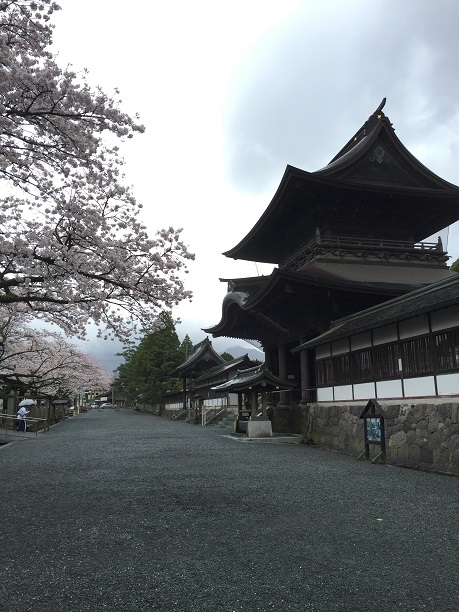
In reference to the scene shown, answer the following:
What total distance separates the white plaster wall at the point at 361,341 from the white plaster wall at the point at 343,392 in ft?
4.04

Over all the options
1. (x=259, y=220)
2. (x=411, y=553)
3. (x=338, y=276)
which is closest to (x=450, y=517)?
(x=411, y=553)

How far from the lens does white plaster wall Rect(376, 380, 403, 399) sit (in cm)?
1209

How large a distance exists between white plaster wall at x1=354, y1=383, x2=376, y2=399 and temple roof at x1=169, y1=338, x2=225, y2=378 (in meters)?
29.8

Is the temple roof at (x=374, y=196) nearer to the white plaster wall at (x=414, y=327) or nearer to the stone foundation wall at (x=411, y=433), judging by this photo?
the white plaster wall at (x=414, y=327)

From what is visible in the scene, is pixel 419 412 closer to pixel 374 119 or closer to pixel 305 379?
pixel 305 379

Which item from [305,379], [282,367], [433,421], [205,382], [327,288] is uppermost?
[327,288]

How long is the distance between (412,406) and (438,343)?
1.67 meters

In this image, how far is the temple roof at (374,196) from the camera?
17.0m

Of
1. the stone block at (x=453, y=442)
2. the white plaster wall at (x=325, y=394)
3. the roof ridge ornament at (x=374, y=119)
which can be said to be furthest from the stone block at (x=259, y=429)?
the roof ridge ornament at (x=374, y=119)

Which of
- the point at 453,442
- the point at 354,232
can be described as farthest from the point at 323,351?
the point at 453,442

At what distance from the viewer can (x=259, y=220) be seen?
1988cm

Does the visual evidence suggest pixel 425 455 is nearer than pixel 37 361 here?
Yes

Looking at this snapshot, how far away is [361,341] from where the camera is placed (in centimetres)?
1389

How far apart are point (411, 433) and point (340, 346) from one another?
169 inches
